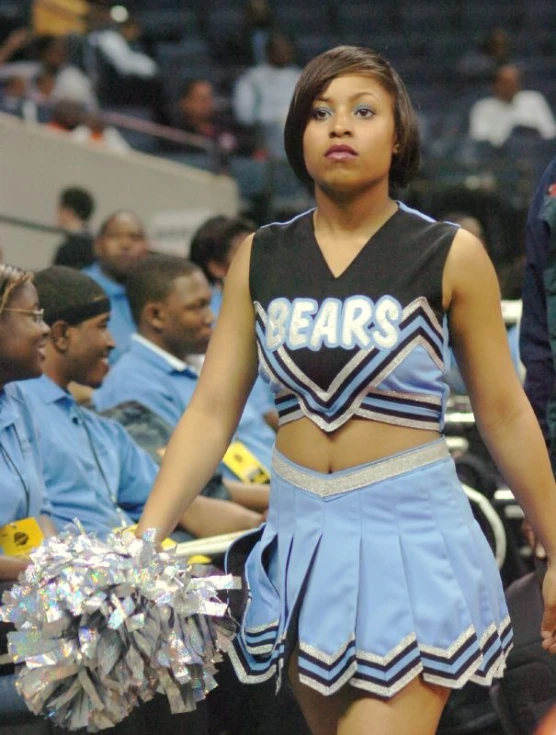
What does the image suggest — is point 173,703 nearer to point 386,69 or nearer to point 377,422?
point 377,422

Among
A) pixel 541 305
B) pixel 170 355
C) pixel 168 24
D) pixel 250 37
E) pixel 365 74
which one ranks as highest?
pixel 168 24

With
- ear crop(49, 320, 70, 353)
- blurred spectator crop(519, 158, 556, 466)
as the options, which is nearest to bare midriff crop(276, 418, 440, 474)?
blurred spectator crop(519, 158, 556, 466)

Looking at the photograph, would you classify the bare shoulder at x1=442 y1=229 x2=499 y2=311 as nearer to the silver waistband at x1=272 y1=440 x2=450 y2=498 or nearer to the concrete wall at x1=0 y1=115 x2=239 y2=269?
the silver waistband at x1=272 y1=440 x2=450 y2=498

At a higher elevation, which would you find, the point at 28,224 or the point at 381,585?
the point at 28,224

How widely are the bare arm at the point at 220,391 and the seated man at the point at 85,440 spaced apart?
151 centimetres

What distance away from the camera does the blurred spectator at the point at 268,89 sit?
11.7 metres

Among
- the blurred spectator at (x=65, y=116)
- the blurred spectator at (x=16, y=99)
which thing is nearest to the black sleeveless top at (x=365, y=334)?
the blurred spectator at (x=16, y=99)

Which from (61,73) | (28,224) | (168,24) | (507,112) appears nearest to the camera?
(28,224)

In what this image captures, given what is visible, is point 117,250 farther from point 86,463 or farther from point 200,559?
point 200,559

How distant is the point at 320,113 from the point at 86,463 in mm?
2029

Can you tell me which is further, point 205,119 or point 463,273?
point 205,119

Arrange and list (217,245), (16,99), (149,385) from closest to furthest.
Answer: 1. (149,385)
2. (217,245)
3. (16,99)

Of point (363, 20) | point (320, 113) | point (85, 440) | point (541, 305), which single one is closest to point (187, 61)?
point (363, 20)

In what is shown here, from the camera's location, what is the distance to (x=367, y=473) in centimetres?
246
